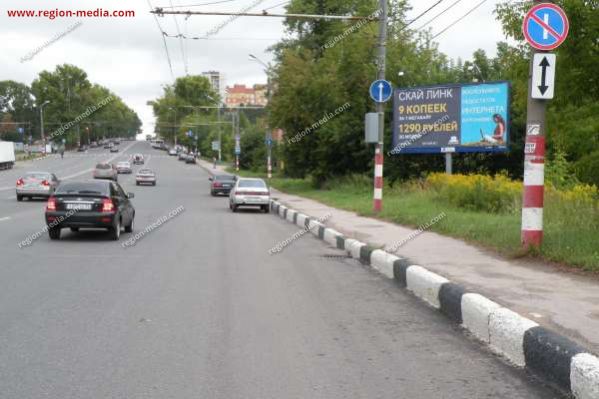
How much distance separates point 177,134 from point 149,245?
149 m

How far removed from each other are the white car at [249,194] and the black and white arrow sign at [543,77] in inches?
704

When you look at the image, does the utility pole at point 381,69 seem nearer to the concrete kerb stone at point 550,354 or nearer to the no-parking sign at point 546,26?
the no-parking sign at point 546,26

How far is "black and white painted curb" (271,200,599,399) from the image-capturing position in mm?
4648

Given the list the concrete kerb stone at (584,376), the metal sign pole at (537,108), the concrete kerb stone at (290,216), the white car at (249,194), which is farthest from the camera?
the white car at (249,194)

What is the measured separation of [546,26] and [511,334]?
545 centimetres

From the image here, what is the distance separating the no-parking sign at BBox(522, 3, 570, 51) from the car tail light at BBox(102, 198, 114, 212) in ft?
31.3

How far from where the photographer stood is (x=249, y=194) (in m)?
27.0

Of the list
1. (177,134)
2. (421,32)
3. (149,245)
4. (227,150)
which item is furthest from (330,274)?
(177,134)

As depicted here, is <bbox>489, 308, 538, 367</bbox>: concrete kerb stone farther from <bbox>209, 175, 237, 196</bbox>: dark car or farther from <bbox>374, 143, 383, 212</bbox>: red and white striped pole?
<bbox>209, 175, 237, 196</bbox>: dark car

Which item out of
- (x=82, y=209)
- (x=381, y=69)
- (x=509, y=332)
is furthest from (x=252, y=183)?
(x=509, y=332)

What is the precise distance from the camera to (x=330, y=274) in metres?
10.7

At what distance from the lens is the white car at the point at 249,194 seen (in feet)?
88.1

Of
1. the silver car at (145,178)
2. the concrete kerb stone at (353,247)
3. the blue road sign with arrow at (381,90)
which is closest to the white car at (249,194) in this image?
the blue road sign with arrow at (381,90)

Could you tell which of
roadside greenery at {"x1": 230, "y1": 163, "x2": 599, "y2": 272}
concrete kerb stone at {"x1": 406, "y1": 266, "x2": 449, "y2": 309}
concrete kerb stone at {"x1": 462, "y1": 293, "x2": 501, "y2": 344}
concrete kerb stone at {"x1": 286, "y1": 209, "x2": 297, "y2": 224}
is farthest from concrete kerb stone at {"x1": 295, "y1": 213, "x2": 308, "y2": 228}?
concrete kerb stone at {"x1": 462, "y1": 293, "x2": 501, "y2": 344}
